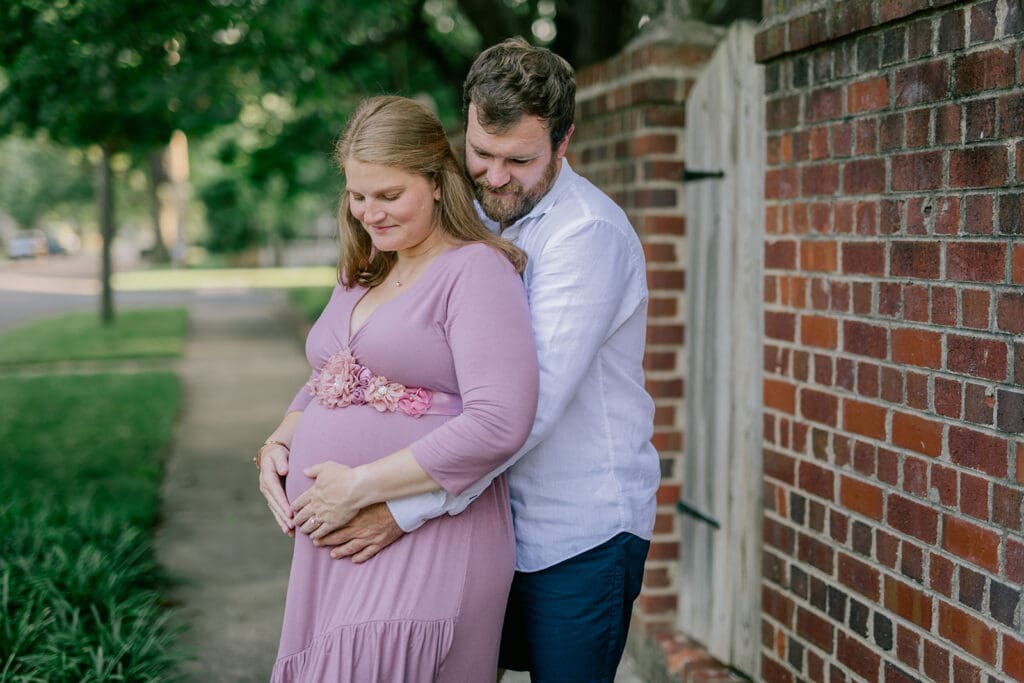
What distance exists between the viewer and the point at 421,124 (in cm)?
211

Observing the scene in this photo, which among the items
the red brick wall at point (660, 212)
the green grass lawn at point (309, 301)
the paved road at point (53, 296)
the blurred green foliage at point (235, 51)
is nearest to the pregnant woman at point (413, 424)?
the red brick wall at point (660, 212)

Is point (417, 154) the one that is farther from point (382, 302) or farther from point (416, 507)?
point (416, 507)

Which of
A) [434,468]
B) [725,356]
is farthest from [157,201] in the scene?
[434,468]

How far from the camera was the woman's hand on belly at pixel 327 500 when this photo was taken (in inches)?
81.3

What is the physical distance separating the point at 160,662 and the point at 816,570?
2.31 meters

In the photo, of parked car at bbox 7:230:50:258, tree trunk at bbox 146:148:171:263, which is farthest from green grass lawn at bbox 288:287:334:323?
parked car at bbox 7:230:50:258

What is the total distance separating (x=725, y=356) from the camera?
139 inches

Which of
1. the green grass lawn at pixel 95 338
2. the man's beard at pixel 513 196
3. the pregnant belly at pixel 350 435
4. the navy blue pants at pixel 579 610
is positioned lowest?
the green grass lawn at pixel 95 338

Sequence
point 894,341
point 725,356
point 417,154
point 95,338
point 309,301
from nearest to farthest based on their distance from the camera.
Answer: point 417,154 < point 894,341 < point 725,356 < point 95,338 < point 309,301

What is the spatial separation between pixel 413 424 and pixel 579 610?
548mm

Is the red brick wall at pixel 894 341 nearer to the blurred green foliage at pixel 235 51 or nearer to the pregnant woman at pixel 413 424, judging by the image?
the pregnant woman at pixel 413 424

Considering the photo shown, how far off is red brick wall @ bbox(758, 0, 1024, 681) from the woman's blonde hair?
Result: 0.95 metres

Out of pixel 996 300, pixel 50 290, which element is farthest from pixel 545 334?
pixel 50 290

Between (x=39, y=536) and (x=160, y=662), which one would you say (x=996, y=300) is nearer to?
Answer: (x=160, y=662)
